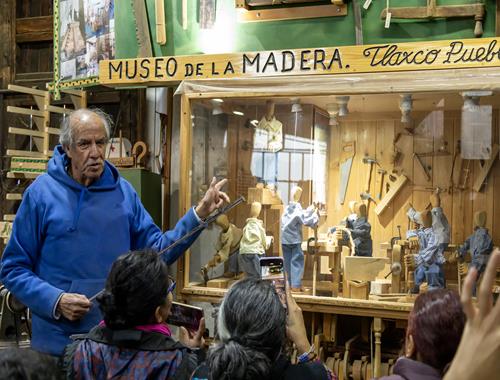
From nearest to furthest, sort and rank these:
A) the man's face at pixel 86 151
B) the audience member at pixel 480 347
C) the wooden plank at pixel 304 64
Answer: the audience member at pixel 480 347
the man's face at pixel 86 151
the wooden plank at pixel 304 64

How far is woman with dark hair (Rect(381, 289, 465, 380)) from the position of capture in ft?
5.97

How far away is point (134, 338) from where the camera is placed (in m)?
→ 2.13

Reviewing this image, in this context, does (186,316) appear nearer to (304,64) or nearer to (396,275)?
(396,275)

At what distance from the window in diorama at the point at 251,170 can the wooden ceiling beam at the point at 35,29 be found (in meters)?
2.55

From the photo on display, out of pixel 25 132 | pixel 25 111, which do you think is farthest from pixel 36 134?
pixel 25 111

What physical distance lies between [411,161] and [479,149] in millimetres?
506

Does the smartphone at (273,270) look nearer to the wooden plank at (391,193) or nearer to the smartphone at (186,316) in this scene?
the smartphone at (186,316)

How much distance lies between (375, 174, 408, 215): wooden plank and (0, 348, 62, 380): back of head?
12.5ft

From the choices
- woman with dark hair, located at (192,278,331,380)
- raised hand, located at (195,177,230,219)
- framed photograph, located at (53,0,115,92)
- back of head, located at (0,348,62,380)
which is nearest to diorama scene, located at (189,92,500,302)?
framed photograph, located at (53,0,115,92)

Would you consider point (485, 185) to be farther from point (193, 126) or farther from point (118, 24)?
point (118, 24)

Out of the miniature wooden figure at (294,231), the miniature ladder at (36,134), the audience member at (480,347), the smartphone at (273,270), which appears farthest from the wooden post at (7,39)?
the audience member at (480,347)

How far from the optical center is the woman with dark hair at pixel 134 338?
214cm

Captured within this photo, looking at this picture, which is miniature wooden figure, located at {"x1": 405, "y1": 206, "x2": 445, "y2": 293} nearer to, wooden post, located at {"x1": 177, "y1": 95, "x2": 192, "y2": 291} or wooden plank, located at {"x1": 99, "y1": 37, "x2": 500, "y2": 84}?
wooden plank, located at {"x1": 99, "y1": 37, "x2": 500, "y2": 84}

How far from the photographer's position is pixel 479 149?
4426 millimetres
